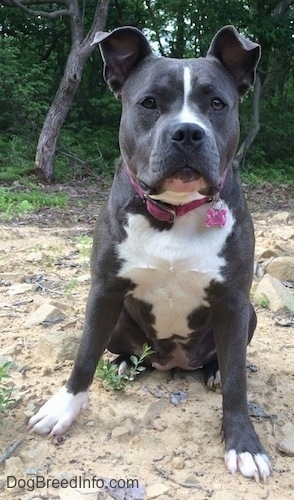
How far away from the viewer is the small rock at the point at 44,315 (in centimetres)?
346

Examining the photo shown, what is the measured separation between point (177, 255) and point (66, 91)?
841cm

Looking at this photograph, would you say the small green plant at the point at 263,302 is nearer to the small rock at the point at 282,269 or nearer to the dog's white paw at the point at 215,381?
the small rock at the point at 282,269

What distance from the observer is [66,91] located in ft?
33.6

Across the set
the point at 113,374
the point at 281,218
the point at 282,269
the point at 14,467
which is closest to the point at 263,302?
the point at 282,269

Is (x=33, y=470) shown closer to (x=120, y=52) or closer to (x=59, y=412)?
(x=59, y=412)

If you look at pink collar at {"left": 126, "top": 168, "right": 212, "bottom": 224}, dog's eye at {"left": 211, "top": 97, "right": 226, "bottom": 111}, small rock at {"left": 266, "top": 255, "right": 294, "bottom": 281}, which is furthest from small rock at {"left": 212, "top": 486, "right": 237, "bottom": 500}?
small rock at {"left": 266, "top": 255, "right": 294, "bottom": 281}

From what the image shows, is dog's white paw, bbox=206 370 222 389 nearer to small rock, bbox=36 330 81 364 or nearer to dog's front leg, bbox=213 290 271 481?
dog's front leg, bbox=213 290 271 481

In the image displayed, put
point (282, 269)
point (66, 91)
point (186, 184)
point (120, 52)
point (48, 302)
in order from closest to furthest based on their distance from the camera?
point (186, 184) < point (120, 52) < point (48, 302) < point (282, 269) < point (66, 91)

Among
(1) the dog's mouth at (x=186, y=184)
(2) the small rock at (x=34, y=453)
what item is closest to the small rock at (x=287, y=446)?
(2) the small rock at (x=34, y=453)

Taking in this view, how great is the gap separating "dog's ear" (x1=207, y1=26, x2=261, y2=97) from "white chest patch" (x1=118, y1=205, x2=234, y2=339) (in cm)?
62

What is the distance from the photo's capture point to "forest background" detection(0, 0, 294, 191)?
407 inches

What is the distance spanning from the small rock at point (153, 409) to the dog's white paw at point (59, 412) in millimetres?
267

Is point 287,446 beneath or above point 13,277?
above

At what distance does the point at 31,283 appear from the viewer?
4.27 meters
